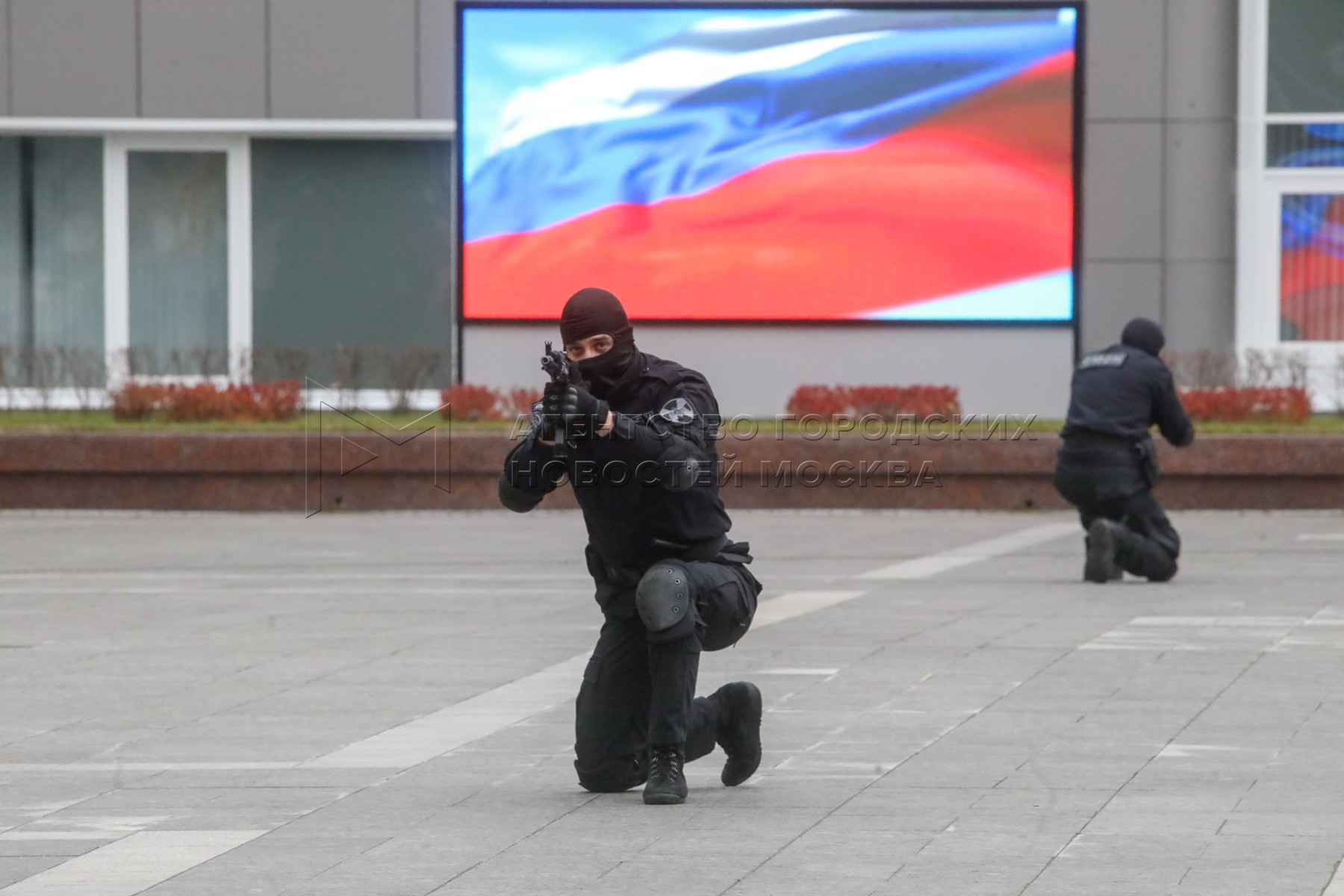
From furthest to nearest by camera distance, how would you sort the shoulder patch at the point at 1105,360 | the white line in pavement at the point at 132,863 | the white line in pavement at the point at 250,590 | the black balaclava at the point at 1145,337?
the black balaclava at the point at 1145,337 → the shoulder patch at the point at 1105,360 → the white line in pavement at the point at 250,590 → the white line in pavement at the point at 132,863

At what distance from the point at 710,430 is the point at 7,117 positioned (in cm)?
1781

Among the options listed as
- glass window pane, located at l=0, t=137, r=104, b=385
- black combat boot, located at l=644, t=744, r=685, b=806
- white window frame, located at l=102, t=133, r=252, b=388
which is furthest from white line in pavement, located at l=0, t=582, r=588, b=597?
glass window pane, located at l=0, t=137, r=104, b=385

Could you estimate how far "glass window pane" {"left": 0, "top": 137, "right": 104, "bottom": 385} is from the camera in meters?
23.0

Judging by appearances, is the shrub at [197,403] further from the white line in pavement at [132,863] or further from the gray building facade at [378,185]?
the white line in pavement at [132,863]

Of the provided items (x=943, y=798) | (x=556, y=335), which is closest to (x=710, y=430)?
(x=943, y=798)

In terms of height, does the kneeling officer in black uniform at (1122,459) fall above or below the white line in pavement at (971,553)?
above

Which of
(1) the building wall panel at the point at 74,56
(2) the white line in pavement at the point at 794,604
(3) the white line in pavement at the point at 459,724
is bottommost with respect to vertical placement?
(3) the white line in pavement at the point at 459,724

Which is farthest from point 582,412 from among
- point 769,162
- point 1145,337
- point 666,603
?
point 769,162

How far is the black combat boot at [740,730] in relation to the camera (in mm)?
6441

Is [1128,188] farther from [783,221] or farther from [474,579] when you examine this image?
[474,579]

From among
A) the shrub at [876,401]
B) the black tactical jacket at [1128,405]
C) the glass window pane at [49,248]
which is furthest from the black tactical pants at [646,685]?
the glass window pane at [49,248]

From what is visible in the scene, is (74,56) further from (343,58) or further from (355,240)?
(355,240)

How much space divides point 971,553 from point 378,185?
33.4ft

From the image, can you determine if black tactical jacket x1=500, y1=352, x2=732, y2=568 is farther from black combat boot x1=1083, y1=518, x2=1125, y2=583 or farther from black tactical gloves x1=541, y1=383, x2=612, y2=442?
black combat boot x1=1083, y1=518, x2=1125, y2=583
